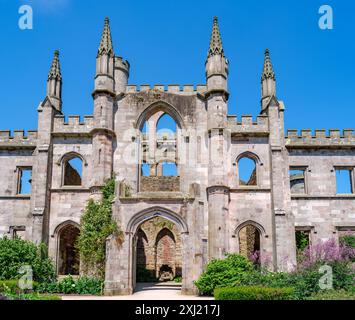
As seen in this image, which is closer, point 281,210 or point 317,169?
point 281,210

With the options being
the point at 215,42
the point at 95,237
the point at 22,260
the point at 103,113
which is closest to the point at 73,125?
the point at 103,113

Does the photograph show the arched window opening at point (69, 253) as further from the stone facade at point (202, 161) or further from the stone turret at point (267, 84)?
the stone turret at point (267, 84)

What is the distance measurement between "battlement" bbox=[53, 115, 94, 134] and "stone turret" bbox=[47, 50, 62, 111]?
3.99 feet

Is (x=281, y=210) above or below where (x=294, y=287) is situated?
above

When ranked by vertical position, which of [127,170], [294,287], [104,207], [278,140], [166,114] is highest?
[166,114]

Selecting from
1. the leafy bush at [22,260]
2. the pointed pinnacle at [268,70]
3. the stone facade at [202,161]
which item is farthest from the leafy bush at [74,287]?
the pointed pinnacle at [268,70]

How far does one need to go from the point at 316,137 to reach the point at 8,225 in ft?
61.1

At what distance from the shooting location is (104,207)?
74.7 ft

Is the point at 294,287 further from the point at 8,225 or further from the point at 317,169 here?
the point at 8,225

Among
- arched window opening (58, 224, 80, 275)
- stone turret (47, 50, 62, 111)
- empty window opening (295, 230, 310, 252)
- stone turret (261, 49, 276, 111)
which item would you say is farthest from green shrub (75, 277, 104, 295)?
stone turret (261, 49, 276, 111)

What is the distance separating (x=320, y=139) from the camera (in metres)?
26.5

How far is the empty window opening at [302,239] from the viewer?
25562 mm
